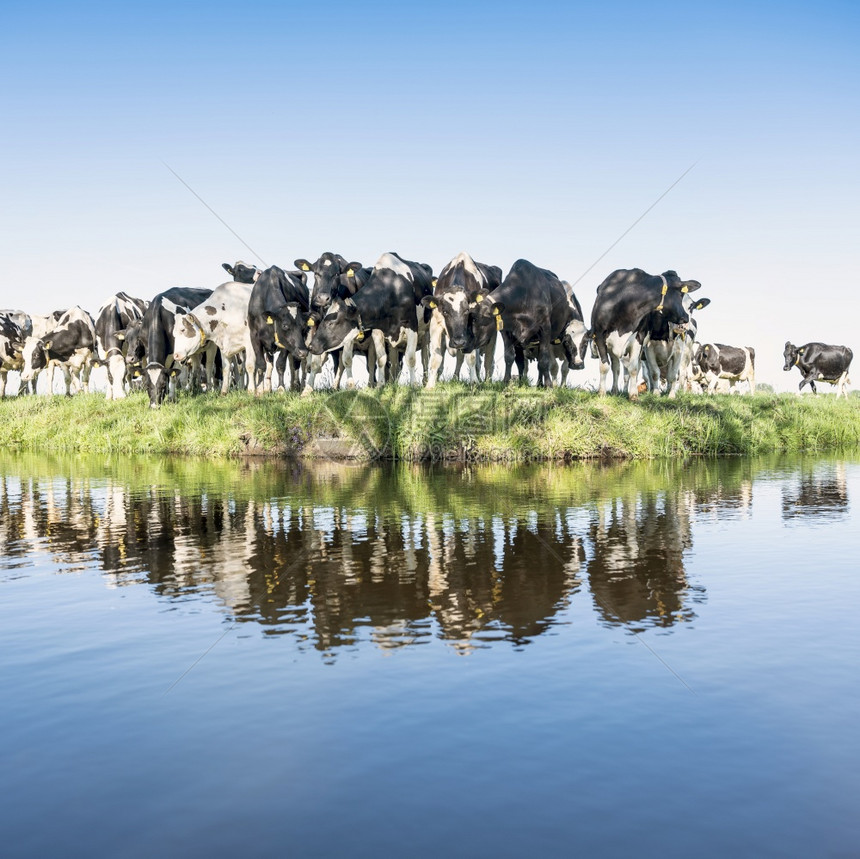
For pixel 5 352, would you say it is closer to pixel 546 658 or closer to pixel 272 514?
pixel 272 514

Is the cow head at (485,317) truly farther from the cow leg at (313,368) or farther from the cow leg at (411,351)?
the cow leg at (313,368)

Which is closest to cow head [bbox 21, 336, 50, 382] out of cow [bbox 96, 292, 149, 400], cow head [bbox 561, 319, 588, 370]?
cow [bbox 96, 292, 149, 400]

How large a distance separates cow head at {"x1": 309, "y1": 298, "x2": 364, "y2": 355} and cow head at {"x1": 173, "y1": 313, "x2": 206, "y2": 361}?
360 centimetres

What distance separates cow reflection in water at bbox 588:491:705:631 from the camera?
621cm

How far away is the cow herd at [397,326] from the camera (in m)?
21.4

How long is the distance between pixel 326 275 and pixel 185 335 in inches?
158

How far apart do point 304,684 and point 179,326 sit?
20.7 m

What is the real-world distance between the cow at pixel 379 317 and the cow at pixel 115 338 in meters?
6.61

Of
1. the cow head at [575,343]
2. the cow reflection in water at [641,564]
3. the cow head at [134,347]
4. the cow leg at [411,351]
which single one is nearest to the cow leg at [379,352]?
the cow leg at [411,351]

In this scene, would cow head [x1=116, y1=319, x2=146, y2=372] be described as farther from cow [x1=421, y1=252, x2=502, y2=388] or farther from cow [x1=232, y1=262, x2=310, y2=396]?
cow [x1=421, y1=252, x2=502, y2=388]

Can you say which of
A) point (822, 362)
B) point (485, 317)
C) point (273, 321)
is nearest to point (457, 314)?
point (485, 317)

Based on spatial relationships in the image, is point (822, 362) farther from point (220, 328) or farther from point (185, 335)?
point (185, 335)

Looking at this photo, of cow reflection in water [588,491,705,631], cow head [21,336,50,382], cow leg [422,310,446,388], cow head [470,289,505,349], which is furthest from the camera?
cow head [21,336,50,382]

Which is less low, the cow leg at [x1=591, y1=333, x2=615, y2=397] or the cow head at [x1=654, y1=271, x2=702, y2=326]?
the cow head at [x1=654, y1=271, x2=702, y2=326]
